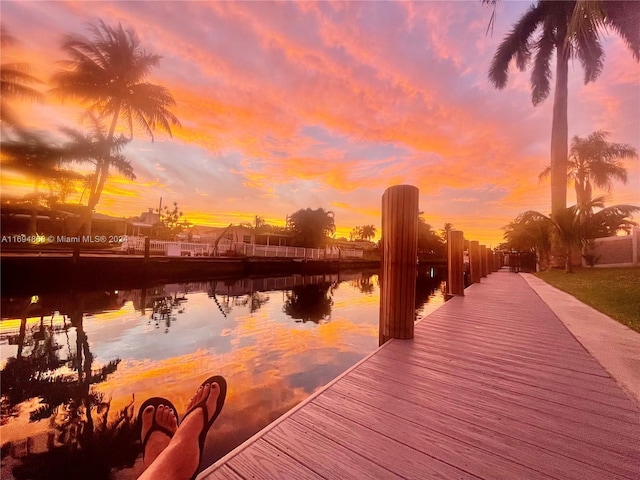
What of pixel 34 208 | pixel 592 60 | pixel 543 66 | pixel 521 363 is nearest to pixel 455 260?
pixel 521 363

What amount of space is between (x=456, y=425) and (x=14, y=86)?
919 inches

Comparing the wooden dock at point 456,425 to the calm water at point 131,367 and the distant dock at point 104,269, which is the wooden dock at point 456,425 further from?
the distant dock at point 104,269

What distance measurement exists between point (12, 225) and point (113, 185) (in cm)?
700

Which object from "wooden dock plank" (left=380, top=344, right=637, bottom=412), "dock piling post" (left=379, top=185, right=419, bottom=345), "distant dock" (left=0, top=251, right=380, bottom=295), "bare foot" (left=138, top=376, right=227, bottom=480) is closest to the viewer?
"bare foot" (left=138, top=376, right=227, bottom=480)

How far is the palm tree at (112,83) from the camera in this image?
19.8 meters

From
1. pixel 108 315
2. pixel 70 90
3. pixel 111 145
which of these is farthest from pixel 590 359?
pixel 70 90

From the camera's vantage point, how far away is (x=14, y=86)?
46.1 ft

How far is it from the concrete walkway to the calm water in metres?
3.21

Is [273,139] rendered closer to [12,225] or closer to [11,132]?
[11,132]

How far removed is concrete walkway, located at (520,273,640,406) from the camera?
2.29 m

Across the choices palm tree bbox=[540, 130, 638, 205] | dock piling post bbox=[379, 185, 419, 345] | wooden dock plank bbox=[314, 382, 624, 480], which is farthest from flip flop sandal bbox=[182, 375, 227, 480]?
palm tree bbox=[540, 130, 638, 205]

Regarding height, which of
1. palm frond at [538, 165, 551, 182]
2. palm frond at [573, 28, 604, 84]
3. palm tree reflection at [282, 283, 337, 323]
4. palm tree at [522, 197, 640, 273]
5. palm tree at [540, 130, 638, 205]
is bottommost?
palm tree reflection at [282, 283, 337, 323]

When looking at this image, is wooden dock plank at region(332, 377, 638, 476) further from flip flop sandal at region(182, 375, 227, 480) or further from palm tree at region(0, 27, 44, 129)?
palm tree at region(0, 27, 44, 129)

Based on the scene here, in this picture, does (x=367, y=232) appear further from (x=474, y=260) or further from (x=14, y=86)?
(x=14, y=86)
